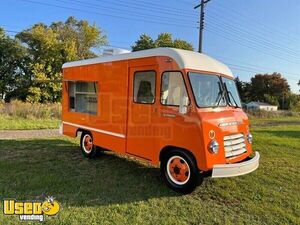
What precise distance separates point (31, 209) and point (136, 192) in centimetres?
194

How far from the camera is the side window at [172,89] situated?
5.56 m

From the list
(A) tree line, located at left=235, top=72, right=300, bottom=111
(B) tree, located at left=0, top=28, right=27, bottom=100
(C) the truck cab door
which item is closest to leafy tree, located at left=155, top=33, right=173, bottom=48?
(B) tree, located at left=0, top=28, right=27, bottom=100

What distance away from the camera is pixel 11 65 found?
41.6m

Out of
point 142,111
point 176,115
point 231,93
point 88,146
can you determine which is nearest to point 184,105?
point 176,115

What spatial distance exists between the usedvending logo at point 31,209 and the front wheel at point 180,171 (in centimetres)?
225

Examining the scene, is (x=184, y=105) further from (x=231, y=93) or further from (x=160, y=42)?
(x=160, y=42)

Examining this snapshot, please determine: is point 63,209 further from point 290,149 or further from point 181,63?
point 290,149

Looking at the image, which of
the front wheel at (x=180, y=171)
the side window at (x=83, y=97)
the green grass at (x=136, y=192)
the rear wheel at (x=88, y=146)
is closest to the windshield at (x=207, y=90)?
the front wheel at (x=180, y=171)

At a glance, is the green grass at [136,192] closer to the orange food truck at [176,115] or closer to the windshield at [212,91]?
the orange food truck at [176,115]

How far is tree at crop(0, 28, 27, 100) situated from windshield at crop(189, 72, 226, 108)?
4024cm

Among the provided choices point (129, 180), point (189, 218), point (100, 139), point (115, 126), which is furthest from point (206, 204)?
point (100, 139)

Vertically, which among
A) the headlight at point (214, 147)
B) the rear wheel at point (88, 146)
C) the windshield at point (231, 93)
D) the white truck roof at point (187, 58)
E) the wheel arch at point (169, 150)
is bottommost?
the rear wheel at point (88, 146)

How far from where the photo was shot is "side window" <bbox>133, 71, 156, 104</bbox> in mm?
6098

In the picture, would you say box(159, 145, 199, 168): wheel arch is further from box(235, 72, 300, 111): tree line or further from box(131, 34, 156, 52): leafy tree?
box(235, 72, 300, 111): tree line
